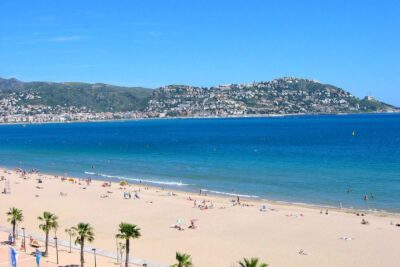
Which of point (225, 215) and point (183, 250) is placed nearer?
point (183, 250)

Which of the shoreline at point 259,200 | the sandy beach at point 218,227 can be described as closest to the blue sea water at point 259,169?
the shoreline at point 259,200

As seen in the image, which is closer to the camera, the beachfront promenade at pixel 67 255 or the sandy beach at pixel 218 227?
the beachfront promenade at pixel 67 255

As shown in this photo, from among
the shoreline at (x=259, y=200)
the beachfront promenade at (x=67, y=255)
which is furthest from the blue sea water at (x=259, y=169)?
the beachfront promenade at (x=67, y=255)

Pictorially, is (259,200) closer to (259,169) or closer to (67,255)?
(259,169)

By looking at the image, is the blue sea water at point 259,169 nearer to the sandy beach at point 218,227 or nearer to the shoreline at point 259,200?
the shoreline at point 259,200

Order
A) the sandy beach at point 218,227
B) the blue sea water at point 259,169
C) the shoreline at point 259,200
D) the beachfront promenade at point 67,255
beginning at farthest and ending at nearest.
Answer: the blue sea water at point 259,169 < the shoreline at point 259,200 < the sandy beach at point 218,227 < the beachfront promenade at point 67,255

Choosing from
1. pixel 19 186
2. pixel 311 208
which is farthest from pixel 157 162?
pixel 311 208

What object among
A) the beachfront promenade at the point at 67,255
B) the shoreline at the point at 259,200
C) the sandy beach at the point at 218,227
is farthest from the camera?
the shoreline at the point at 259,200

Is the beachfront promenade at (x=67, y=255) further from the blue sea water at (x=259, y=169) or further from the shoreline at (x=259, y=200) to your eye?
the blue sea water at (x=259, y=169)

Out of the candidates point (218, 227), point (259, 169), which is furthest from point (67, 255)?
point (259, 169)

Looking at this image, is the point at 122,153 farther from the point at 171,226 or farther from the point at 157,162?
the point at 171,226
